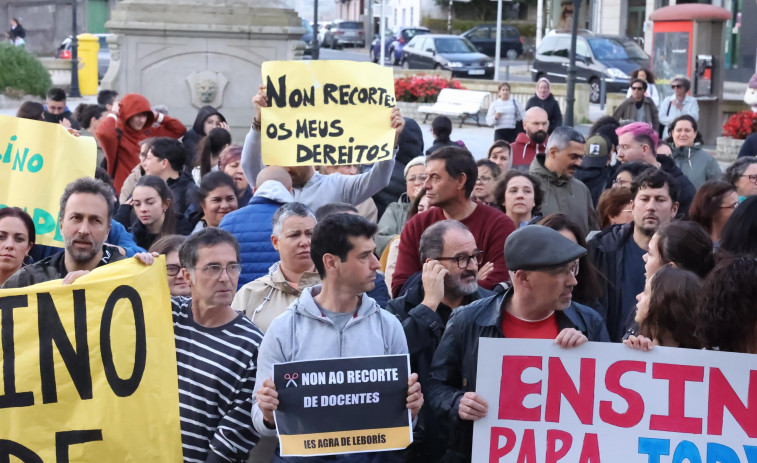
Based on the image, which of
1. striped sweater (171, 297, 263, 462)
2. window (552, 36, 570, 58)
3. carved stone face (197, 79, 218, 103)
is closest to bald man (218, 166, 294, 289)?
striped sweater (171, 297, 263, 462)

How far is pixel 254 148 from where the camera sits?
8.20 meters

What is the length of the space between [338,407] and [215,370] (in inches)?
28.1

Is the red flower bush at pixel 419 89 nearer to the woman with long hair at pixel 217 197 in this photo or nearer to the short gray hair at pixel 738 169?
the short gray hair at pixel 738 169

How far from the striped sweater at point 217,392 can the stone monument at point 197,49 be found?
10645 mm

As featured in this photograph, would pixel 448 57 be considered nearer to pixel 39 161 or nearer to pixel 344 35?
pixel 344 35

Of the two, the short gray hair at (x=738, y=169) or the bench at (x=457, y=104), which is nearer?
the short gray hair at (x=738, y=169)

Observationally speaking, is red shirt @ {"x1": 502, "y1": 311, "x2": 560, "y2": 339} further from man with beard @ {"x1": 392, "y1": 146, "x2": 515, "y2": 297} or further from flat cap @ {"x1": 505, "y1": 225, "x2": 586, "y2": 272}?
man with beard @ {"x1": 392, "y1": 146, "x2": 515, "y2": 297}

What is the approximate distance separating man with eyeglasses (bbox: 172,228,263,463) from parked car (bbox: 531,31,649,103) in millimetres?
26487

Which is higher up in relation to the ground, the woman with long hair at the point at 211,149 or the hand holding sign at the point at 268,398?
the woman with long hair at the point at 211,149

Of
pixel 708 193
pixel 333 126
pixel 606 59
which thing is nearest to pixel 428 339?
pixel 708 193

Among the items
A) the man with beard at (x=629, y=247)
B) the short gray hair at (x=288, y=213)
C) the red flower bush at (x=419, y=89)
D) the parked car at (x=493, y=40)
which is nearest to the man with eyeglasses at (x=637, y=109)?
the man with beard at (x=629, y=247)

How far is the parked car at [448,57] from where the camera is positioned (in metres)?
39.0

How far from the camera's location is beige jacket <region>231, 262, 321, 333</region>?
223 inches

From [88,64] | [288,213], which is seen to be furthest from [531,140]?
[88,64]
